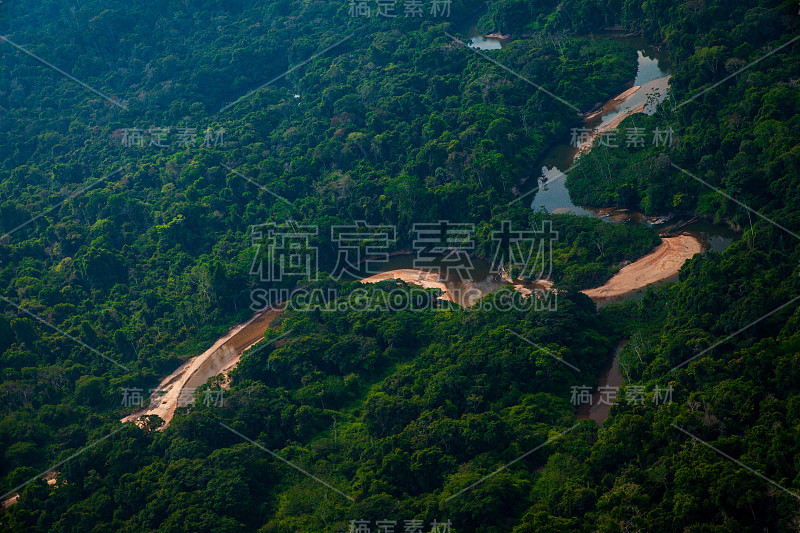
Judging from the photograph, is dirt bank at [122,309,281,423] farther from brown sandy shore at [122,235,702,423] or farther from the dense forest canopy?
the dense forest canopy

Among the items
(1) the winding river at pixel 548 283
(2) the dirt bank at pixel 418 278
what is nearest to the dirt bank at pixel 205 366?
(1) the winding river at pixel 548 283

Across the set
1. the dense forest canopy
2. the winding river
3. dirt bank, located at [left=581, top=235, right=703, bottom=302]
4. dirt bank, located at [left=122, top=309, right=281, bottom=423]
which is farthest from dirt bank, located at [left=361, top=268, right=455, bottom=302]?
dirt bank, located at [left=581, top=235, right=703, bottom=302]

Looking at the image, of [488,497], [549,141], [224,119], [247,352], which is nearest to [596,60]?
[549,141]

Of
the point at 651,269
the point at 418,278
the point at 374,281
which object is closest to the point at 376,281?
the point at 374,281

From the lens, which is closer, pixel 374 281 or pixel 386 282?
pixel 386 282

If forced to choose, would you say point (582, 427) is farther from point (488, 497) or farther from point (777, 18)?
point (777, 18)

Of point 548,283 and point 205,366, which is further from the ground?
point 548,283

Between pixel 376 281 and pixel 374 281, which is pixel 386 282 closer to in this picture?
pixel 376 281

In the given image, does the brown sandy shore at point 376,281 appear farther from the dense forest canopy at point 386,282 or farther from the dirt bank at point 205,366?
the dense forest canopy at point 386,282
